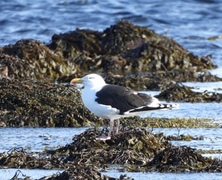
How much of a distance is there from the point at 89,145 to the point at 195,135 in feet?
5.84

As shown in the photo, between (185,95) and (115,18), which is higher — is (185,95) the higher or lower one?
the lower one

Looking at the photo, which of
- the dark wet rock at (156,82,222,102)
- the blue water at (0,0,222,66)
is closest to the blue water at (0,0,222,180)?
the blue water at (0,0,222,66)

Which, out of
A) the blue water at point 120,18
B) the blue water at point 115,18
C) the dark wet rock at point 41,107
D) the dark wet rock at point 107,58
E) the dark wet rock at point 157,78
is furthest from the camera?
the blue water at point 115,18

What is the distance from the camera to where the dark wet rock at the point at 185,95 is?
12002mm

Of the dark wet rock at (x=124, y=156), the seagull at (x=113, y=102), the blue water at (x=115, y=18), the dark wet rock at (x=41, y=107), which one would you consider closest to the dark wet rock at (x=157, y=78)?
the dark wet rock at (x=41, y=107)

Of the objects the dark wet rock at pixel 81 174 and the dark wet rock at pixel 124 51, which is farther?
the dark wet rock at pixel 124 51

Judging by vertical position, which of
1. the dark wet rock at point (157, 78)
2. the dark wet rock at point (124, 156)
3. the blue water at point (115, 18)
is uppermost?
the blue water at point (115, 18)

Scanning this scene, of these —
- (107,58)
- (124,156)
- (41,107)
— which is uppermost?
(107,58)

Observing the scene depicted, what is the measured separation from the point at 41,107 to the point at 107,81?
332 cm

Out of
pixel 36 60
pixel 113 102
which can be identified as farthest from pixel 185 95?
pixel 113 102

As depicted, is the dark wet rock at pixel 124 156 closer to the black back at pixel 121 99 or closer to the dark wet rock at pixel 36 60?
the black back at pixel 121 99

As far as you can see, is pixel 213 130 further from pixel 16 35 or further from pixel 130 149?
pixel 16 35

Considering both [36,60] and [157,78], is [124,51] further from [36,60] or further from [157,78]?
[157,78]

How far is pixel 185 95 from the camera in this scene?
1208 centimetres
